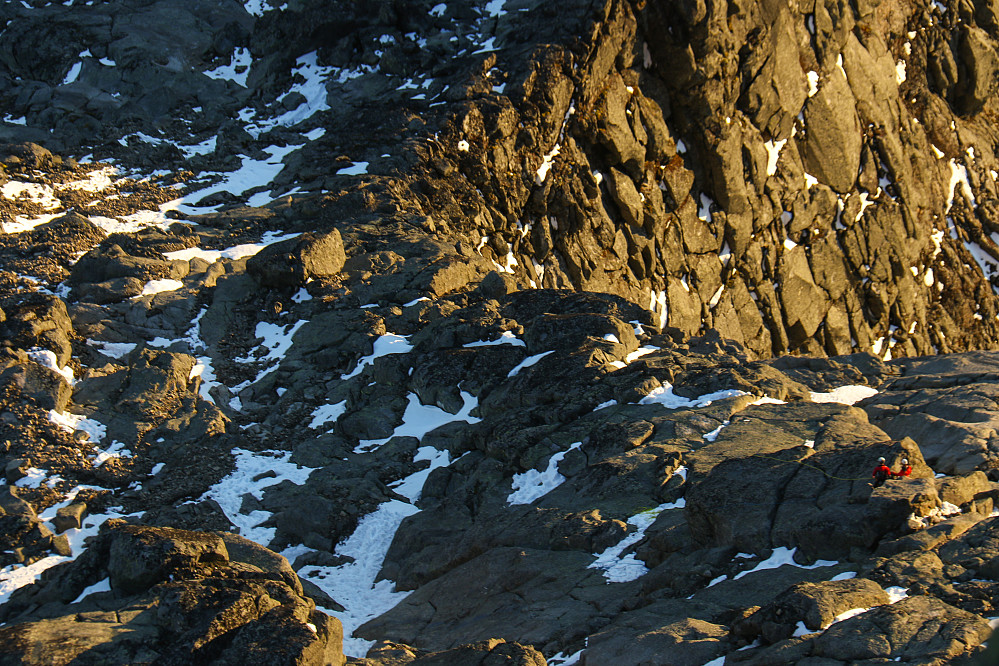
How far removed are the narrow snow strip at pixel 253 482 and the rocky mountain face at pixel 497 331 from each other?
10cm

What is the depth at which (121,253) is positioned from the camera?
29.2 meters

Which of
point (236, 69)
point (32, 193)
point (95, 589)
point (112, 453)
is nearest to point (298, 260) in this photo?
point (112, 453)

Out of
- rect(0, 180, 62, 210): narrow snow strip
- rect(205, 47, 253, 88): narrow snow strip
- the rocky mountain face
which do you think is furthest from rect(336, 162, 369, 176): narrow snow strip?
rect(205, 47, 253, 88): narrow snow strip

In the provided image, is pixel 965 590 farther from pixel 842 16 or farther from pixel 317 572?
pixel 842 16

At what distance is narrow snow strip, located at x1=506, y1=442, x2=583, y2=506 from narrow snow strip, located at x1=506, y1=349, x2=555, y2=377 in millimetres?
4612

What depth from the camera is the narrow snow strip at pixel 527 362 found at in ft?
79.9

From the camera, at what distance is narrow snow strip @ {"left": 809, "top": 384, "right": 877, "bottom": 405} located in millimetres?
22622

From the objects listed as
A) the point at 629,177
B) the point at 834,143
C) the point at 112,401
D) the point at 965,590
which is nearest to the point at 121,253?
the point at 112,401

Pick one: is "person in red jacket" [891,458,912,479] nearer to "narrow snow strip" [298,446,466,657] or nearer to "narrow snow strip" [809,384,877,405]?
"narrow snow strip" [809,384,877,405]

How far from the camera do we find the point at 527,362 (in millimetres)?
24594

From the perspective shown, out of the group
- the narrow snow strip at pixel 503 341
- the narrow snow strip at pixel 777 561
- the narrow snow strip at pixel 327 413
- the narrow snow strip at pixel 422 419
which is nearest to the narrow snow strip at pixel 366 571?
the narrow snow strip at pixel 422 419

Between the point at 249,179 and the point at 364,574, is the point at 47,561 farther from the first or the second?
the point at 249,179

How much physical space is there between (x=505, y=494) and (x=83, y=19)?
4574 centimetres

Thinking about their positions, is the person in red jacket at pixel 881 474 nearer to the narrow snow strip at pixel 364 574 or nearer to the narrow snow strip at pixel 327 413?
the narrow snow strip at pixel 364 574
